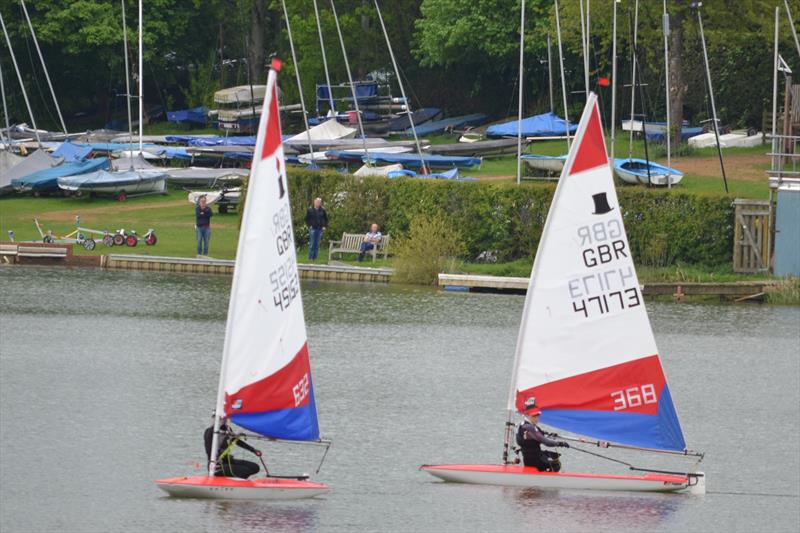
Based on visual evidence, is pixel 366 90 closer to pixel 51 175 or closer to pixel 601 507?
pixel 51 175

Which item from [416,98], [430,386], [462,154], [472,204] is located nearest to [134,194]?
[462,154]

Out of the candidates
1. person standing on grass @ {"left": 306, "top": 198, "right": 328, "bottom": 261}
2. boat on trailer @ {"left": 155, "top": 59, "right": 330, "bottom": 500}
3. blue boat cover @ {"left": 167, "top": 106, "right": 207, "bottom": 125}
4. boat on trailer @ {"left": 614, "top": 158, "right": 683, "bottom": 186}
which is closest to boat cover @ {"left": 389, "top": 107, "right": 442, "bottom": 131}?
blue boat cover @ {"left": 167, "top": 106, "right": 207, "bottom": 125}

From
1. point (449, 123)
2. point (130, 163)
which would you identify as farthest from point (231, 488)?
point (449, 123)

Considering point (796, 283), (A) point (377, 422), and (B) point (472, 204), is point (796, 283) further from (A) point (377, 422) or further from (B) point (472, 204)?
(A) point (377, 422)

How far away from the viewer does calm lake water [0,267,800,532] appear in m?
20.3

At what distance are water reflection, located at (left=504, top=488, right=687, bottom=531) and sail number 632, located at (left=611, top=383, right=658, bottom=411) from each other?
4.21 ft

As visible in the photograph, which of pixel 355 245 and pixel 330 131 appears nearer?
pixel 355 245

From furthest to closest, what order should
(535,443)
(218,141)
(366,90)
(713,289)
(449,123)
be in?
(366,90) < (449,123) < (218,141) < (713,289) < (535,443)

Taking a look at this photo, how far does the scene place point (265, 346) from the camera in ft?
65.4

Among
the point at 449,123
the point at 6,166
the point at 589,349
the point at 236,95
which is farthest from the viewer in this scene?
the point at 236,95

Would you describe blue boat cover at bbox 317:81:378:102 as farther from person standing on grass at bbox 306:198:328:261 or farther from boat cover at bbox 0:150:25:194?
person standing on grass at bbox 306:198:328:261

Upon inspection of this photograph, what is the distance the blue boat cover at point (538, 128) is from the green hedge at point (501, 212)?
1935cm

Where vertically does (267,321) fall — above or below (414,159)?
above

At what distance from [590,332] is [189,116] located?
209 ft
